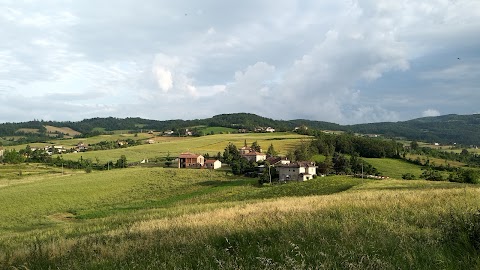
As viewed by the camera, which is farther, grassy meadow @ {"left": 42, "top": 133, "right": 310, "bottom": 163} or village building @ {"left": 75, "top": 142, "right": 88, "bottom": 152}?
village building @ {"left": 75, "top": 142, "right": 88, "bottom": 152}

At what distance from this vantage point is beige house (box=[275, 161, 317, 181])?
281ft

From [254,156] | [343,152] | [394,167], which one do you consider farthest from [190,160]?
[394,167]

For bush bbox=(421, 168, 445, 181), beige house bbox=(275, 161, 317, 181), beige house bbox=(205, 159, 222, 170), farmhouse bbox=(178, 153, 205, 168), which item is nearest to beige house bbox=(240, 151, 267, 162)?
beige house bbox=(205, 159, 222, 170)

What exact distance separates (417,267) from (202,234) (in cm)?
499

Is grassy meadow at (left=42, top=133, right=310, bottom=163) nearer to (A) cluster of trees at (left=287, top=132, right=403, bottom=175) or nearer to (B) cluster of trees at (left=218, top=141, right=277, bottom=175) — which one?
(A) cluster of trees at (left=287, top=132, right=403, bottom=175)

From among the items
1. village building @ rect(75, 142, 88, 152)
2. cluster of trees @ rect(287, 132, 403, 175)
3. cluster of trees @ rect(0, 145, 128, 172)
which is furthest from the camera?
village building @ rect(75, 142, 88, 152)

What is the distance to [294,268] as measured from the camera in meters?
4.35

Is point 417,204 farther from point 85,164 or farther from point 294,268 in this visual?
point 85,164

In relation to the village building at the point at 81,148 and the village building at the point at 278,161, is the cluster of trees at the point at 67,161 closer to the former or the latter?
the village building at the point at 81,148

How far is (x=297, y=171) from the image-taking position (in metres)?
88.4

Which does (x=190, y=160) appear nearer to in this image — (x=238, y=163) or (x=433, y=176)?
(x=238, y=163)

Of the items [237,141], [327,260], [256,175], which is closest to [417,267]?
[327,260]

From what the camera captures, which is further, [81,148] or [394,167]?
[81,148]

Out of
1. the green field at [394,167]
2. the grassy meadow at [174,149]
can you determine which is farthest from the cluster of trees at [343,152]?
the grassy meadow at [174,149]
